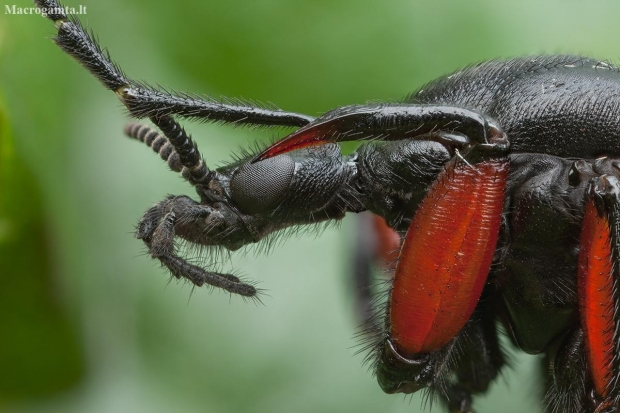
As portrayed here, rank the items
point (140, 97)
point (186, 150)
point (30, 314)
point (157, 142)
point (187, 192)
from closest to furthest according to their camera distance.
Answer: point (140, 97), point (186, 150), point (157, 142), point (30, 314), point (187, 192)

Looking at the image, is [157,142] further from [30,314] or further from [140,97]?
[30,314]

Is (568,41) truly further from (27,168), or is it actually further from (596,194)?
(27,168)

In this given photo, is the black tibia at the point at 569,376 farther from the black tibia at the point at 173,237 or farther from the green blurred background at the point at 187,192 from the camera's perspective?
the black tibia at the point at 173,237

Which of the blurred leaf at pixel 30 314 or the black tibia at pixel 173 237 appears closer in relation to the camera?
the black tibia at pixel 173 237

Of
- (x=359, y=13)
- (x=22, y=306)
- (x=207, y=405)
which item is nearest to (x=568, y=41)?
(x=359, y=13)

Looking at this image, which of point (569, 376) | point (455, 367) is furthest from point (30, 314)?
point (569, 376)

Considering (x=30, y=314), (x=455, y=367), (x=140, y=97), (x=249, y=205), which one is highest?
(x=140, y=97)

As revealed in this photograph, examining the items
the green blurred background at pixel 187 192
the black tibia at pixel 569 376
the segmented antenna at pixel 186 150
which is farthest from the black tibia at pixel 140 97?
the black tibia at pixel 569 376
